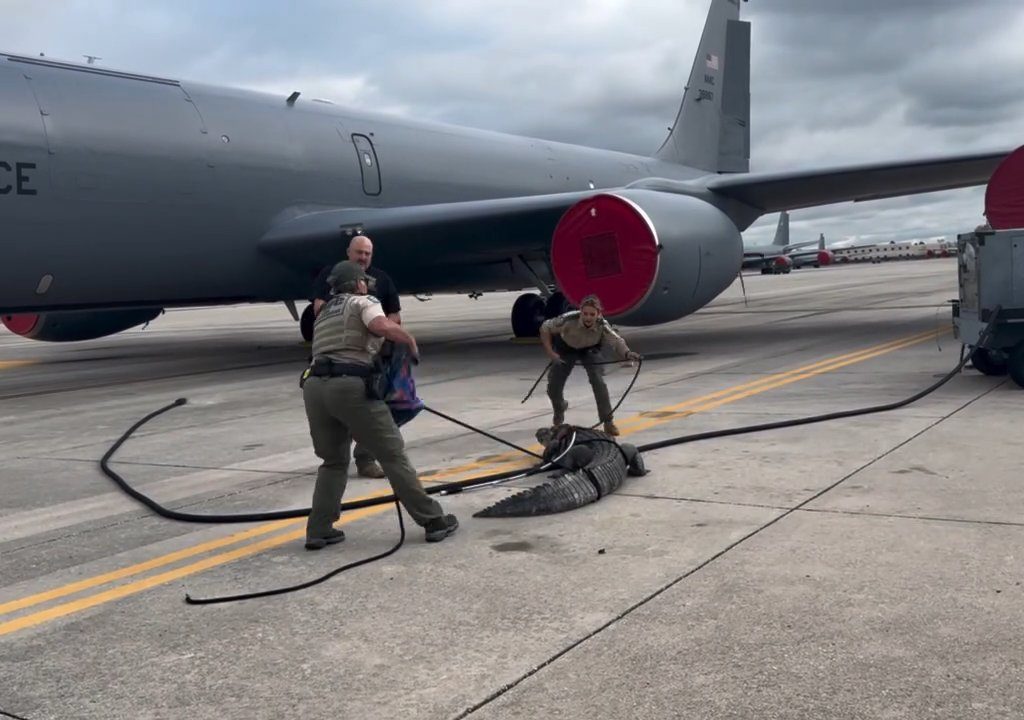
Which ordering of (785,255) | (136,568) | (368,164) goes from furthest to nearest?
(785,255) → (368,164) → (136,568)

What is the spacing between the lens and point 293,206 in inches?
498

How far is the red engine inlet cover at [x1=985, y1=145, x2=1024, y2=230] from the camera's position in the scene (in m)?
11.8

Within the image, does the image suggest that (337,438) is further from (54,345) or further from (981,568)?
(54,345)

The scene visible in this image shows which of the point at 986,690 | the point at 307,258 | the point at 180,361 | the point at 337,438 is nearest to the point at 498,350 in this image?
the point at 307,258

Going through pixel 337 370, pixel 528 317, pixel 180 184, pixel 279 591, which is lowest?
pixel 279 591

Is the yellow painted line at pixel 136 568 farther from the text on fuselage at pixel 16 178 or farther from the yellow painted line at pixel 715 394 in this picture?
the text on fuselage at pixel 16 178

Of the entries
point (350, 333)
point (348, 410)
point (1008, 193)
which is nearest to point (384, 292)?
point (350, 333)

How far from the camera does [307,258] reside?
40.7 feet

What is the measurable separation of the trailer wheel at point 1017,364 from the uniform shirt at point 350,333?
6.17 meters

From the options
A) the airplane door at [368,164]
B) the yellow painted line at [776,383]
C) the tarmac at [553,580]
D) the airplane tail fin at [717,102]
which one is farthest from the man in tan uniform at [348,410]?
the airplane tail fin at [717,102]

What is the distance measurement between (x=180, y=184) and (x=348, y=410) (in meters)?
7.63

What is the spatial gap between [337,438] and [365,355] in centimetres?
42

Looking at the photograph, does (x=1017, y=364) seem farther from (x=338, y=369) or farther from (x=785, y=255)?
(x=785, y=255)

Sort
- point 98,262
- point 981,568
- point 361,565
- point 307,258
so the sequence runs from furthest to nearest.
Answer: point 307,258 < point 98,262 < point 361,565 < point 981,568
